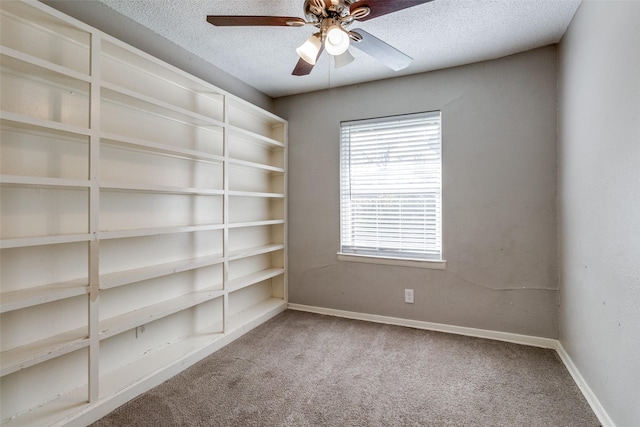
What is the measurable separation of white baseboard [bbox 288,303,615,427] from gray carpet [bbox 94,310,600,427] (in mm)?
50

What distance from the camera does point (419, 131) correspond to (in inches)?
113

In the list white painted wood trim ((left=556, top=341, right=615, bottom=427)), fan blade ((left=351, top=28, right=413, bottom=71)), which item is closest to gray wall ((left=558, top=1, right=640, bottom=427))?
white painted wood trim ((left=556, top=341, right=615, bottom=427))

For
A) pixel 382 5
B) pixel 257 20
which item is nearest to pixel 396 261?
pixel 382 5

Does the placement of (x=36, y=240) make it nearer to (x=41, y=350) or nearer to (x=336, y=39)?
(x=41, y=350)

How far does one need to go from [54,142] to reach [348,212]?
2.37 m

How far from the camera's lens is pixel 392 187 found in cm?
297

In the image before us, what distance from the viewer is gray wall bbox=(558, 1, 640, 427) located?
1.36 meters

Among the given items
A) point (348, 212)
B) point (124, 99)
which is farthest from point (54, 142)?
point (348, 212)

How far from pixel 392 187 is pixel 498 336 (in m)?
1.59

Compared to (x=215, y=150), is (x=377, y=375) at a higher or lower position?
lower

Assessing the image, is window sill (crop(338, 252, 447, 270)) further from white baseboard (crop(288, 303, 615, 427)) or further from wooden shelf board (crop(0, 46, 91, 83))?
wooden shelf board (crop(0, 46, 91, 83))

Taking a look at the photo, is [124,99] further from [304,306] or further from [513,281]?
[513,281]

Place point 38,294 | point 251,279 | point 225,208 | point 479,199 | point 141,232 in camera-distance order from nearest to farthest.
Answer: point 38,294 < point 141,232 < point 225,208 < point 479,199 < point 251,279

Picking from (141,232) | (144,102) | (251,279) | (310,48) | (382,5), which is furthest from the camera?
(251,279)
